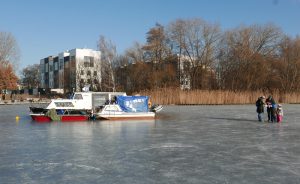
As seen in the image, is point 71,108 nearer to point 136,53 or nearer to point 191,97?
point 191,97

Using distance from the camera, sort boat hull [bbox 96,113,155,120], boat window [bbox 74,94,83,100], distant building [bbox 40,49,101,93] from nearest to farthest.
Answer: boat hull [bbox 96,113,155,120] < boat window [bbox 74,94,83,100] < distant building [bbox 40,49,101,93]

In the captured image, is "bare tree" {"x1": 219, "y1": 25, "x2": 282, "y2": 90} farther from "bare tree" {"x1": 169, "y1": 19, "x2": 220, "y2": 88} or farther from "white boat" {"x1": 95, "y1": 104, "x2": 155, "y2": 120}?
"white boat" {"x1": 95, "y1": 104, "x2": 155, "y2": 120}

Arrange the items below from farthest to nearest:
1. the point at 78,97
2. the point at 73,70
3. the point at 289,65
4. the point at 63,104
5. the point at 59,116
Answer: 1. the point at 73,70
2. the point at 289,65
3. the point at 78,97
4. the point at 63,104
5. the point at 59,116

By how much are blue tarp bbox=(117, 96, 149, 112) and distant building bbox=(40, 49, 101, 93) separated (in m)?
18.7

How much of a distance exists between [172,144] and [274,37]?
175 feet

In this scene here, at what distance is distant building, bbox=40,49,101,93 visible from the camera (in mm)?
69000

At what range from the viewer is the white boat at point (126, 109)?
875 inches

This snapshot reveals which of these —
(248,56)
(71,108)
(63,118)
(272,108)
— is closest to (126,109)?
(71,108)

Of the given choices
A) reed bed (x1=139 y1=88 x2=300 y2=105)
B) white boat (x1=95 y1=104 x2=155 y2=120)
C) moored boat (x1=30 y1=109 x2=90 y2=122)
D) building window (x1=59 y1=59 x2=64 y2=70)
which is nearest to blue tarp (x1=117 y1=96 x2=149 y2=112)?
white boat (x1=95 y1=104 x2=155 y2=120)

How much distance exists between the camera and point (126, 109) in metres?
23.0

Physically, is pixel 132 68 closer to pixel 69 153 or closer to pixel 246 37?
pixel 246 37

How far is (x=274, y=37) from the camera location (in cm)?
5975

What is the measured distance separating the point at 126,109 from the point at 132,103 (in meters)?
0.56

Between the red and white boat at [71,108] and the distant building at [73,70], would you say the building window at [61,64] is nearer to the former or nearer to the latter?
the distant building at [73,70]
